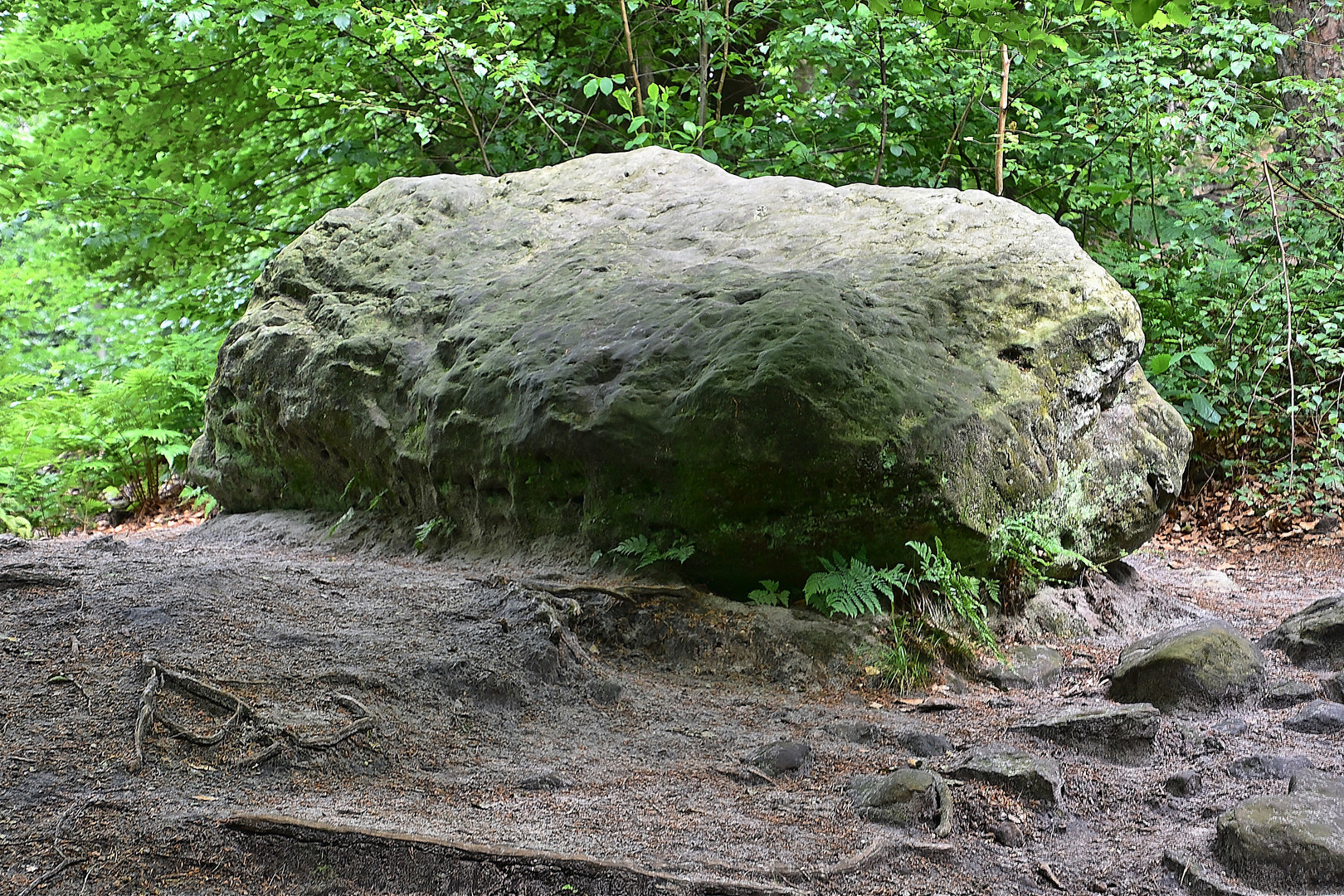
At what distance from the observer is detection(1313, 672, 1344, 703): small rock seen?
3596mm

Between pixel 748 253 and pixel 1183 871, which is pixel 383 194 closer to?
pixel 748 253

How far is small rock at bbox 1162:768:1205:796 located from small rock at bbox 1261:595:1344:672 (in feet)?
4.71

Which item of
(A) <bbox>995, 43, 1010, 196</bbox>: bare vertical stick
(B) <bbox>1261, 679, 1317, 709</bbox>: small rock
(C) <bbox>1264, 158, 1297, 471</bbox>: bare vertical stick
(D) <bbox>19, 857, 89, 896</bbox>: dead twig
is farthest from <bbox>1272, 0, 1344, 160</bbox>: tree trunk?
(D) <bbox>19, 857, 89, 896</bbox>: dead twig

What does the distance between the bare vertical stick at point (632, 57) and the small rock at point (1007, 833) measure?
757 cm

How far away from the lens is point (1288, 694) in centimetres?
359

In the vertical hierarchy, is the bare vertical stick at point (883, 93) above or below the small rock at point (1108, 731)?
above

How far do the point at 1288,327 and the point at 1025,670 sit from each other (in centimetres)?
483

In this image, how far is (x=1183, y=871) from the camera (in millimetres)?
2365

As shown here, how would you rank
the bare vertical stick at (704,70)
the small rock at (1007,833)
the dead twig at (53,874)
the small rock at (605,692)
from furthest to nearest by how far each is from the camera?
the bare vertical stick at (704,70) → the small rock at (605,692) → the small rock at (1007,833) → the dead twig at (53,874)

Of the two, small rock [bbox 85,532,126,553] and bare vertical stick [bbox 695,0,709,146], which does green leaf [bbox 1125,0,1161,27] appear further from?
bare vertical stick [bbox 695,0,709,146]

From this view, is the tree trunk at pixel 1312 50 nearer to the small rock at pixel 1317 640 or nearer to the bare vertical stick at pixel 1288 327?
the bare vertical stick at pixel 1288 327

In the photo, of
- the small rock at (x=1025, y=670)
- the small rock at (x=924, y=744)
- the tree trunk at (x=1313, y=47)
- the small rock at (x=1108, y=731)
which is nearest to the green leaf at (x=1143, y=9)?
the small rock at (x=1108, y=731)

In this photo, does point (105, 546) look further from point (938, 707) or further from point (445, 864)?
point (938, 707)

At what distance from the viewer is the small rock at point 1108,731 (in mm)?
3209
